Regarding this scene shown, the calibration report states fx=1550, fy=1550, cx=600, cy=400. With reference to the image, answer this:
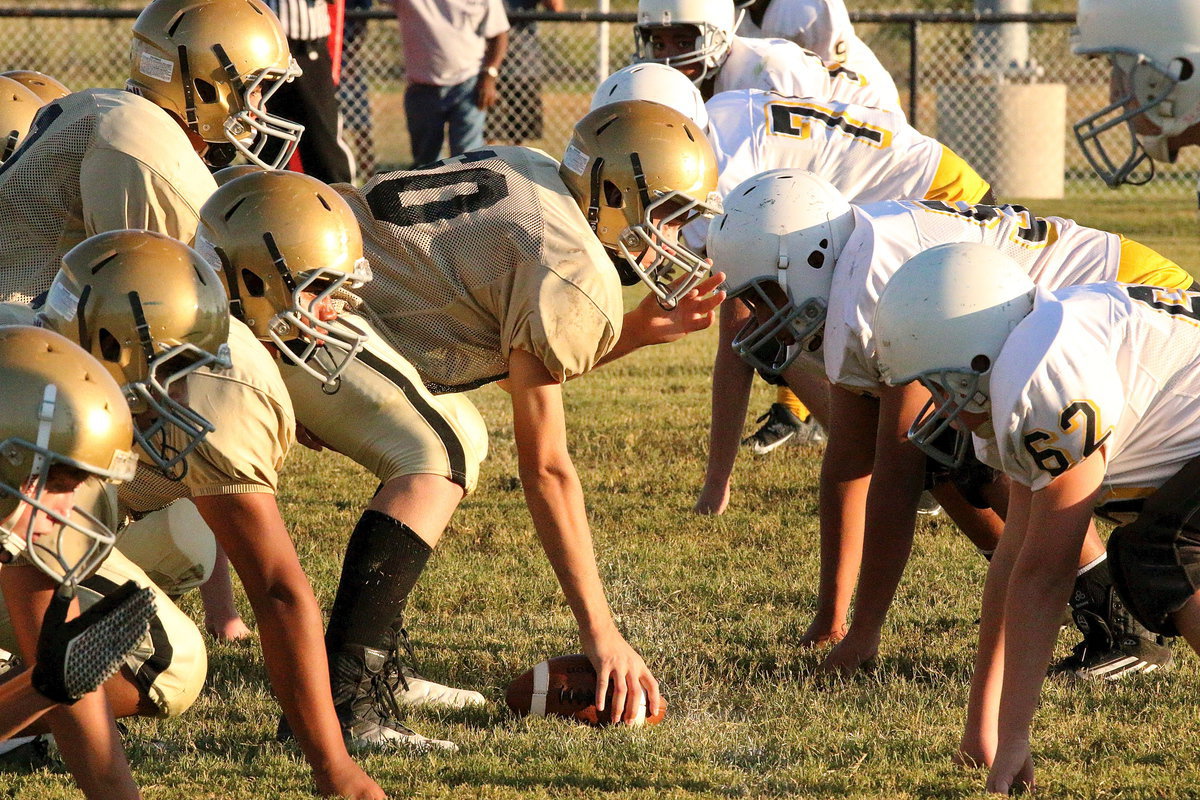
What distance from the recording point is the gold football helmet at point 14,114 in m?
4.16

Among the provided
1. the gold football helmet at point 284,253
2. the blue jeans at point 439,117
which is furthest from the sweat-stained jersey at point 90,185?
the blue jeans at point 439,117

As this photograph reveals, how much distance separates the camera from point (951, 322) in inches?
128

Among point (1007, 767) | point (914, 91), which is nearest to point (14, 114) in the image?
point (1007, 767)

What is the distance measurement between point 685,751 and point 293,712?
3.22 ft

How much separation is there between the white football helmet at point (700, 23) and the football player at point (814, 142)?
0.48 metres

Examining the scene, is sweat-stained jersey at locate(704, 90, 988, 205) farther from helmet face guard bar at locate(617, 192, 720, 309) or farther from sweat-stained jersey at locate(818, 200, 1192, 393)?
helmet face guard bar at locate(617, 192, 720, 309)

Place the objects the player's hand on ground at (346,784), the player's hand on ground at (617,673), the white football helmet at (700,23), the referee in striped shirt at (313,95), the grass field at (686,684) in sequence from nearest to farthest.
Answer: the player's hand on ground at (346,784), the grass field at (686,684), the player's hand on ground at (617,673), the white football helmet at (700,23), the referee in striped shirt at (313,95)

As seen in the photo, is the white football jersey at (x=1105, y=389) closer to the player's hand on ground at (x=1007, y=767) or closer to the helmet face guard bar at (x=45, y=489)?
the player's hand on ground at (x=1007, y=767)

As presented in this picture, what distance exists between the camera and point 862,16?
37.9 feet

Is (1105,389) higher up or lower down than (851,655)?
higher up

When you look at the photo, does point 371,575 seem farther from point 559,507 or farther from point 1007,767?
point 1007,767

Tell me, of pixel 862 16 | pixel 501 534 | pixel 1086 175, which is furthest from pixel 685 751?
pixel 1086 175

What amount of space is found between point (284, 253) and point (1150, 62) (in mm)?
1835

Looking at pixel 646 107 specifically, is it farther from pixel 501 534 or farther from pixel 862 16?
pixel 862 16
